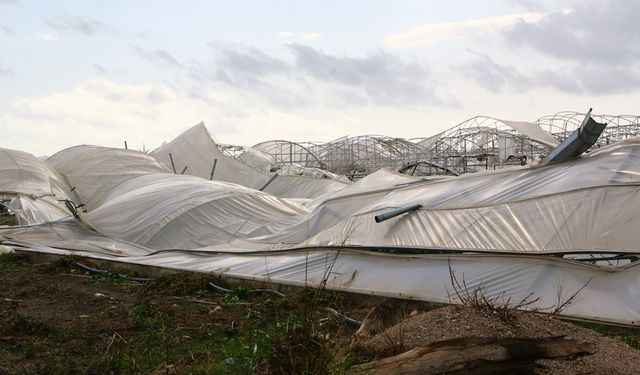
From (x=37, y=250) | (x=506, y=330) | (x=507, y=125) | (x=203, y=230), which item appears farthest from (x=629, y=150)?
(x=507, y=125)

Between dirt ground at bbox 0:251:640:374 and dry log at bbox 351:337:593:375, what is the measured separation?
29 cm

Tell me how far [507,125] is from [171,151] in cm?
1599

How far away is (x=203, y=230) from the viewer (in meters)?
16.1

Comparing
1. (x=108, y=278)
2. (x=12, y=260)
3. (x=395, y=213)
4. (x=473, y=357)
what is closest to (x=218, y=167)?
(x=12, y=260)

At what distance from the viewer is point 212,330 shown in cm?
758

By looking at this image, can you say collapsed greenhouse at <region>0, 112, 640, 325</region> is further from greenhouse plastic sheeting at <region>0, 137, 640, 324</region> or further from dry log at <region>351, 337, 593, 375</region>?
dry log at <region>351, 337, 593, 375</region>

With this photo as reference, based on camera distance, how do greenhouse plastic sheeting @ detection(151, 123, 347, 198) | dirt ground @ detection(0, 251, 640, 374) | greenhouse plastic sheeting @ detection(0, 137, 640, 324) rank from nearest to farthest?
1. dirt ground @ detection(0, 251, 640, 374)
2. greenhouse plastic sheeting @ detection(0, 137, 640, 324)
3. greenhouse plastic sheeting @ detection(151, 123, 347, 198)

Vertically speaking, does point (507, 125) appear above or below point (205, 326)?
above

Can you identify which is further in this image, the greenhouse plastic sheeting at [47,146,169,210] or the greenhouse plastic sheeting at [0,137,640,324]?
the greenhouse plastic sheeting at [47,146,169,210]

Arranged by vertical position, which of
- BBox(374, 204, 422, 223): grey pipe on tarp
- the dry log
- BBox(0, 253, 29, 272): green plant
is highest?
BBox(374, 204, 422, 223): grey pipe on tarp

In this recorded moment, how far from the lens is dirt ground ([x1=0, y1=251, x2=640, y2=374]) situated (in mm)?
5125

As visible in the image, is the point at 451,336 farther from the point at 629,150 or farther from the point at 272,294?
the point at 629,150

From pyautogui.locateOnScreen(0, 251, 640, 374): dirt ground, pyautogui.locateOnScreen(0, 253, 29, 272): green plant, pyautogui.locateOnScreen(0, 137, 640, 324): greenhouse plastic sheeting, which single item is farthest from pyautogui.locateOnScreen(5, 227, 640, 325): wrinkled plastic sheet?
pyautogui.locateOnScreen(0, 253, 29, 272): green plant

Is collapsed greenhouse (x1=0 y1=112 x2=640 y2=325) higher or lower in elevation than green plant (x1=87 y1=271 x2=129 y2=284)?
higher
